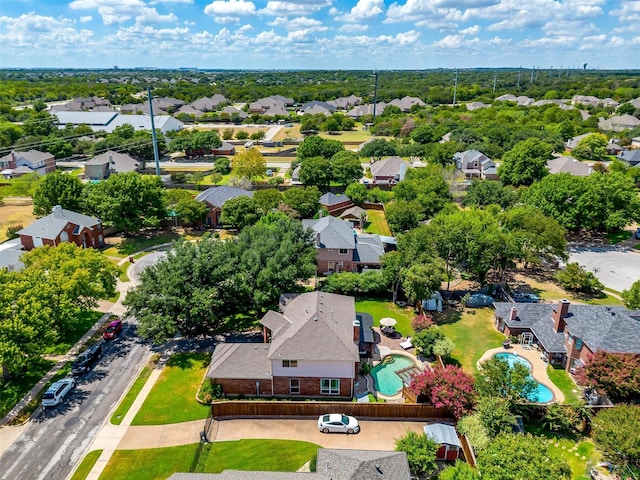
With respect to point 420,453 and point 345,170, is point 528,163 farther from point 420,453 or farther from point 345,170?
point 420,453

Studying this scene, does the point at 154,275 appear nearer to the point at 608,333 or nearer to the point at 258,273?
the point at 258,273

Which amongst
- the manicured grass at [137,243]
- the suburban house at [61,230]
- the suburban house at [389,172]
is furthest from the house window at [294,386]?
the suburban house at [389,172]

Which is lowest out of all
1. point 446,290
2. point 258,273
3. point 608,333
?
point 446,290

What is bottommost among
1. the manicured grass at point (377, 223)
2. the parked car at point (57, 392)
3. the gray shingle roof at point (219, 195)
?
the manicured grass at point (377, 223)

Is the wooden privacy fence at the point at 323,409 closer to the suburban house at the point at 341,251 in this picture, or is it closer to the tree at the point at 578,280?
the suburban house at the point at 341,251

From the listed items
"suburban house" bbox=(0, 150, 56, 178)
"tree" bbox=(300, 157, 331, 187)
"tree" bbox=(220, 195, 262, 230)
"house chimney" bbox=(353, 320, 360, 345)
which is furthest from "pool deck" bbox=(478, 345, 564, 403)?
"suburban house" bbox=(0, 150, 56, 178)

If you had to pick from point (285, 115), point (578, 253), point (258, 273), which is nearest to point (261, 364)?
point (258, 273)
